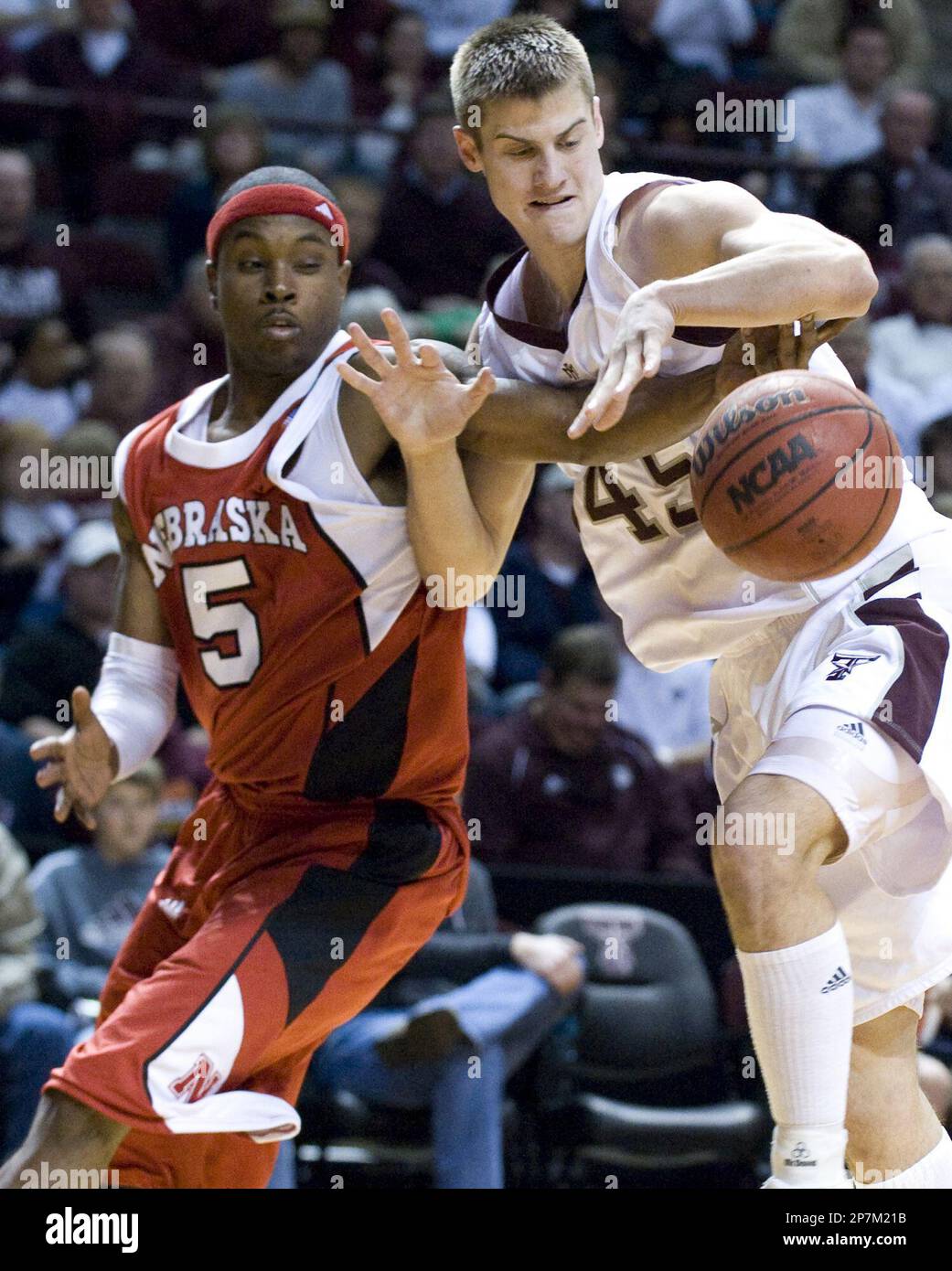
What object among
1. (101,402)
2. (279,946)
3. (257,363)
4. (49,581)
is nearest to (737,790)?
(279,946)

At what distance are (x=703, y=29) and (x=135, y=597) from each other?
300 inches

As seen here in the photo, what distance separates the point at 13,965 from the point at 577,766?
2.08 metres

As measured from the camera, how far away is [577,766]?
659 centimetres

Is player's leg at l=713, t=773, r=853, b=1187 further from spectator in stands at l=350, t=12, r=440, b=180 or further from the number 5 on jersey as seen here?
spectator in stands at l=350, t=12, r=440, b=180

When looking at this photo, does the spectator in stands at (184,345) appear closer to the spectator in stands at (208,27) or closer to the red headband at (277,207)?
the spectator in stands at (208,27)

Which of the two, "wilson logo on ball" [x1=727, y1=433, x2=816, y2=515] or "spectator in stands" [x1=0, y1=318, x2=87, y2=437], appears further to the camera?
"spectator in stands" [x1=0, y1=318, x2=87, y2=437]

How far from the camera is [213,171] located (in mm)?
8977

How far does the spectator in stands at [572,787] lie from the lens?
258 inches

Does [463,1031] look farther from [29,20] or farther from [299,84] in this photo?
[29,20]

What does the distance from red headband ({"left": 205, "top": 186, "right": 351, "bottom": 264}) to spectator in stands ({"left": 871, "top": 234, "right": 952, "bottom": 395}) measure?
4.87 metres

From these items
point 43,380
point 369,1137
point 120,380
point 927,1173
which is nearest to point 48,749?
point 927,1173

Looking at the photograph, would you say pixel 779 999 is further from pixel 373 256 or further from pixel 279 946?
pixel 373 256

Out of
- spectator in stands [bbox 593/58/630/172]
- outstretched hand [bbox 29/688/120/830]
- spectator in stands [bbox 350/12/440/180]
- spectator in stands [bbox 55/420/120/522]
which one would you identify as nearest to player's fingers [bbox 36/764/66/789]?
outstretched hand [bbox 29/688/120/830]

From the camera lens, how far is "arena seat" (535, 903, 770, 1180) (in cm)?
600
